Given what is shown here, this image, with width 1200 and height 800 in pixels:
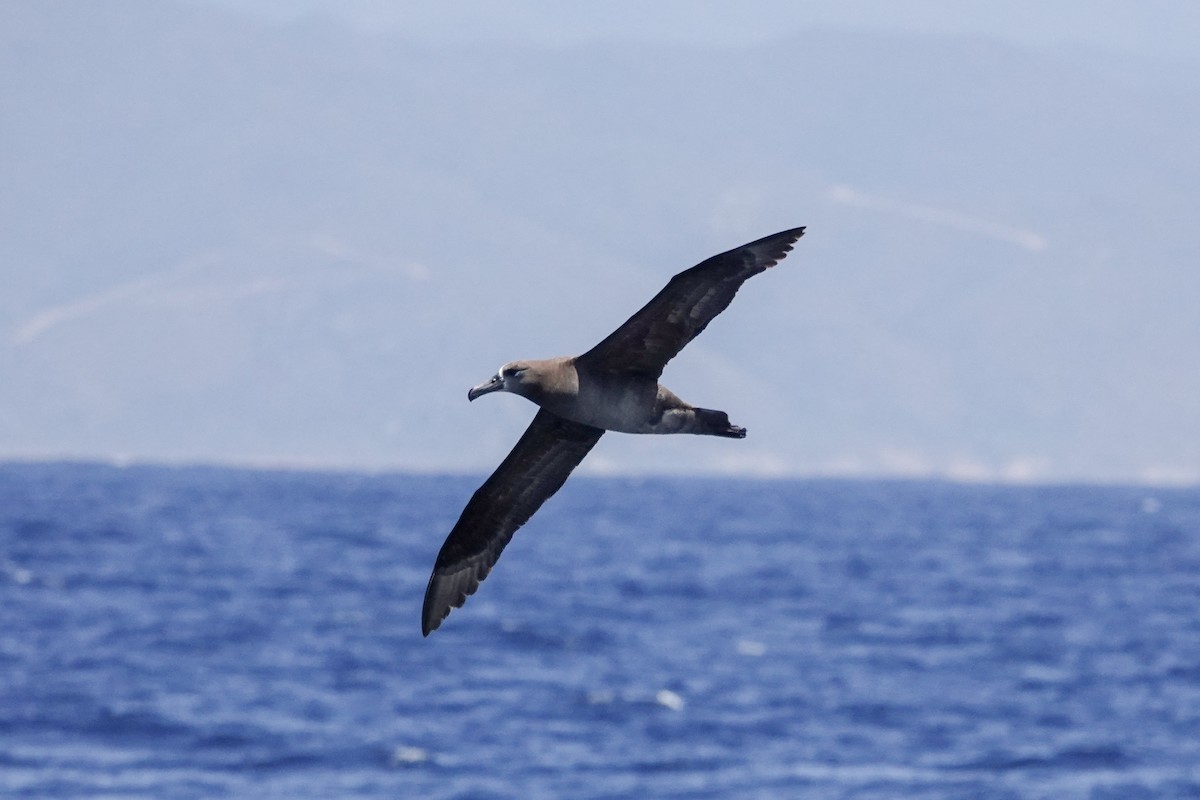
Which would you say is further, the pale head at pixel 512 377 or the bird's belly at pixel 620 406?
the bird's belly at pixel 620 406

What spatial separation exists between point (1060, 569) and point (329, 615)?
46.2m

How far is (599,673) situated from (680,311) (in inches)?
1783

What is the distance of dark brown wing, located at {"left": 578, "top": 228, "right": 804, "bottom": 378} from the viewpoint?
1440cm

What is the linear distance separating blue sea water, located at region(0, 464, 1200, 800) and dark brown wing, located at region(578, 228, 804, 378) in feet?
91.3

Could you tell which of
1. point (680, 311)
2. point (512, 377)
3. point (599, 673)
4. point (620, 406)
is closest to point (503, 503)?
point (620, 406)

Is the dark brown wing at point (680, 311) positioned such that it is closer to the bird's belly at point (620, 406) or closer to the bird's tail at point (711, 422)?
the bird's belly at point (620, 406)

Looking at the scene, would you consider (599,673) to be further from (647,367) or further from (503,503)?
(647,367)

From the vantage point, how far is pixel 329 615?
74625 mm

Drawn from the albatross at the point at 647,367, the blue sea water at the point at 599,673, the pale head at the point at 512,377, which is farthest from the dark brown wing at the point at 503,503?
the blue sea water at the point at 599,673

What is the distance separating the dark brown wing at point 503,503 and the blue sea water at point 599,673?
2456cm

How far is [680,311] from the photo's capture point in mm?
14648

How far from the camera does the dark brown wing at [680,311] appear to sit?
47.2 feet

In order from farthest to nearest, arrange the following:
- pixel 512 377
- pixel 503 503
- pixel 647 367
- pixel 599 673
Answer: pixel 599 673 < pixel 503 503 < pixel 647 367 < pixel 512 377

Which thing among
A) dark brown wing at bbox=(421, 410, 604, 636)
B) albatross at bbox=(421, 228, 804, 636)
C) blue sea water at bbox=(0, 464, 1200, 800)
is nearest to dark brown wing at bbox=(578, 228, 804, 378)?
albatross at bbox=(421, 228, 804, 636)
